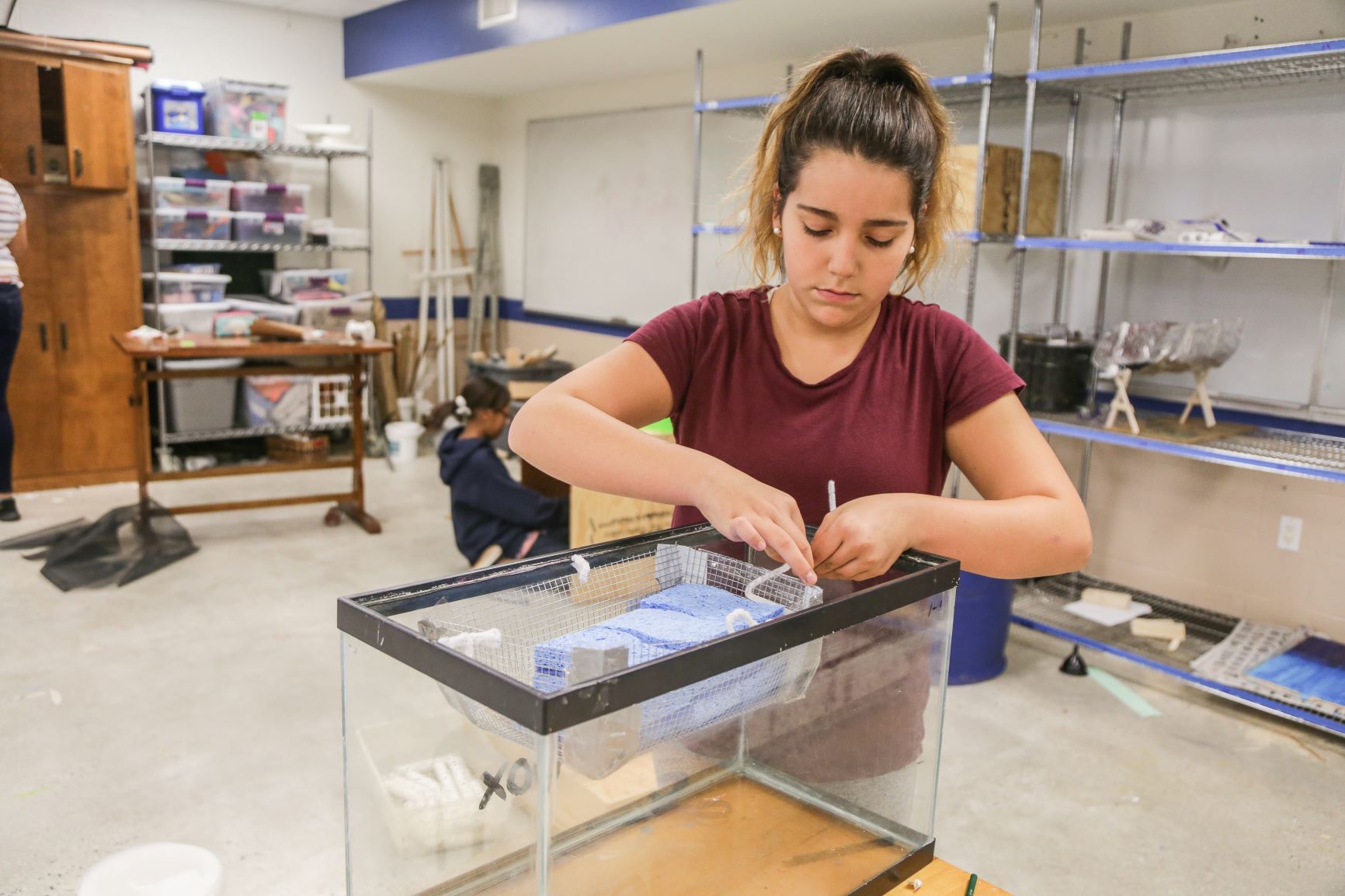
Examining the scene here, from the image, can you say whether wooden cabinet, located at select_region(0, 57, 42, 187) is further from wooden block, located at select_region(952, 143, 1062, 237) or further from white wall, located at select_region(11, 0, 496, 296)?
wooden block, located at select_region(952, 143, 1062, 237)

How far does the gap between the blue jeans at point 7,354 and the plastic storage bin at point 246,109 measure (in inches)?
61.6

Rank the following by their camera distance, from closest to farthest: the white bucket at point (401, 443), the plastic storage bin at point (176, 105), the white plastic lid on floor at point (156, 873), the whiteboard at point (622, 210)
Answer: the white plastic lid on floor at point (156, 873) < the plastic storage bin at point (176, 105) < the whiteboard at point (622, 210) < the white bucket at point (401, 443)

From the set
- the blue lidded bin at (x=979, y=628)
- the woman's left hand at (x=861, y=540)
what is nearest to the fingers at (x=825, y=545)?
the woman's left hand at (x=861, y=540)

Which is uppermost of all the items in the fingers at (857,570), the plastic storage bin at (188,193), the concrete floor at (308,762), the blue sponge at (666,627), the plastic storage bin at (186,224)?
the plastic storage bin at (188,193)

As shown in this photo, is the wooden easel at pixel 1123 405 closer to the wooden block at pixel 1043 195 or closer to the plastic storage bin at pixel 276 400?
the wooden block at pixel 1043 195

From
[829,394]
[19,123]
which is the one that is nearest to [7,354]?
[19,123]

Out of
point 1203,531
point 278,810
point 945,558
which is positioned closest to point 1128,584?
point 1203,531

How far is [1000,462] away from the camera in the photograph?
3.76ft

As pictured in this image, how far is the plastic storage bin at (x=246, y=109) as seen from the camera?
18.7 ft

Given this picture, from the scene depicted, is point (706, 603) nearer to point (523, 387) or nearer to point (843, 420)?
point (843, 420)

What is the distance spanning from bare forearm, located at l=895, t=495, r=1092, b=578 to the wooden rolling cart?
4.08 metres

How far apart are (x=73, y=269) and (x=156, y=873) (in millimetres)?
4357

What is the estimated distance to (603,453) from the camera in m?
1.12

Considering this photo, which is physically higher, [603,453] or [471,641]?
[603,453]
